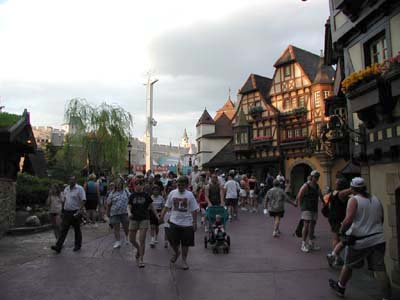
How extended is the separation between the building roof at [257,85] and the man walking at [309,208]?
30.4 meters

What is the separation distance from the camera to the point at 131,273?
761 centimetres

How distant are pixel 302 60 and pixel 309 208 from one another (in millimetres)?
28991

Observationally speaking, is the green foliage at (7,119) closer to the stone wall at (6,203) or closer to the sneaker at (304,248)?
the stone wall at (6,203)

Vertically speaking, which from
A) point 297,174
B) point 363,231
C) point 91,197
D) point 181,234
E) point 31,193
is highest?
point 297,174

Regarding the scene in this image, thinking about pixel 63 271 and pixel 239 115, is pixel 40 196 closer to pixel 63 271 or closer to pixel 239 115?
pixel 63 271

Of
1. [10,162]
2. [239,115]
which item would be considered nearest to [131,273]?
[10,162]

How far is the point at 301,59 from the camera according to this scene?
36.2 m

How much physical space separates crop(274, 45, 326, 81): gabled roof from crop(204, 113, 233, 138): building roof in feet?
59.1

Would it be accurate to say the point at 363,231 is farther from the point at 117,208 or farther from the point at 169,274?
the point at 117,208

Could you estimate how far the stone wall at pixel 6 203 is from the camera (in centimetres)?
1319

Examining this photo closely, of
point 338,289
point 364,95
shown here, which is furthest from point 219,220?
point 364,95

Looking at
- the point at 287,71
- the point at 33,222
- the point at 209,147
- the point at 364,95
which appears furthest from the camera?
the point at 209,147

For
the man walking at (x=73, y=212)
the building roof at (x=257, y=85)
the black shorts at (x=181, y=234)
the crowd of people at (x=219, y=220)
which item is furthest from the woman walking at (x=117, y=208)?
the building roof at (x=257, y=85)

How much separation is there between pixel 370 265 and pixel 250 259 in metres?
3.37
